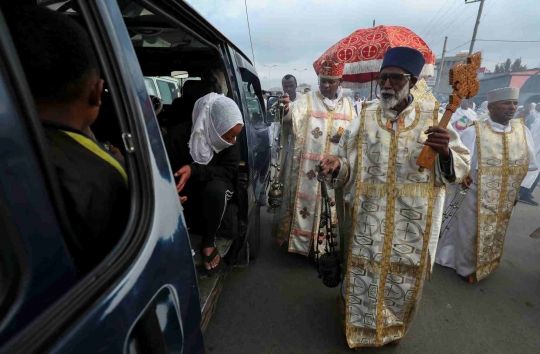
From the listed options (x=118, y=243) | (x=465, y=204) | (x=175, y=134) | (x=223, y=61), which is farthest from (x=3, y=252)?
(x=465, y=204)

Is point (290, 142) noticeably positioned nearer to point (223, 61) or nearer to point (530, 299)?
point (223, 61)

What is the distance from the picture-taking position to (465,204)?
121 inches

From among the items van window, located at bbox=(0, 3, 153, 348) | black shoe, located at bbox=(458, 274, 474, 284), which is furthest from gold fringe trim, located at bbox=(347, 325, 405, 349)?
van window, located at bbox=(0, 3, 153, 348)

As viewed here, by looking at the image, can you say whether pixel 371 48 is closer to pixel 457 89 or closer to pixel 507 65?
pixel 457 89

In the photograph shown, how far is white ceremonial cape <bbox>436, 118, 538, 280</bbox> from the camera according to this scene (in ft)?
9.21

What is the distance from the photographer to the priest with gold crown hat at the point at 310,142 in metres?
3.04

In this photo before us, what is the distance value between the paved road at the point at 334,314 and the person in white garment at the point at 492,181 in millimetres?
275

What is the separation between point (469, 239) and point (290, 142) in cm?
213

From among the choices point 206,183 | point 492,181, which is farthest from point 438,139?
point 492,181

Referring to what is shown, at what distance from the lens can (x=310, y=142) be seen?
10.1 ft

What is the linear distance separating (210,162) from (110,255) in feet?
4.49

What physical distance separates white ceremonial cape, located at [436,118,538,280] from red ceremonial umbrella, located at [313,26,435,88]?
2.92ft

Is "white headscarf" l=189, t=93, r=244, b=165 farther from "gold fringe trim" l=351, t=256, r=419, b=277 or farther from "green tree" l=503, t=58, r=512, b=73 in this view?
"green tree" l=503, t=58, r=512, b=73

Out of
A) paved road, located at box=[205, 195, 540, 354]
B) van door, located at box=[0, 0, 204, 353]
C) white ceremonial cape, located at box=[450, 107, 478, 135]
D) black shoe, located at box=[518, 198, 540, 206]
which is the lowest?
black shoe, located at box=[518, 198, 540, 206]
